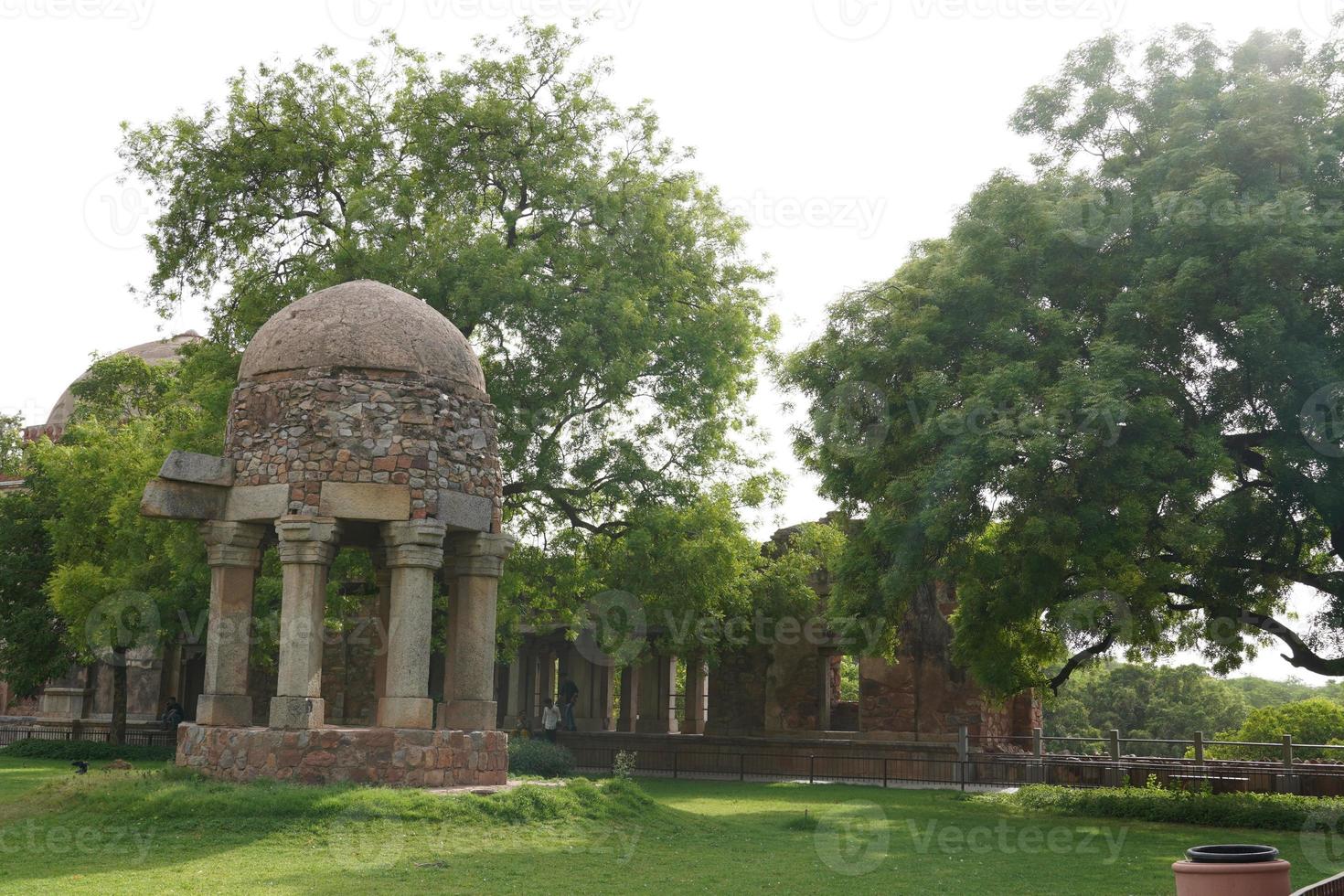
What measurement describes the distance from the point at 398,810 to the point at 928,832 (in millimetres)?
6904

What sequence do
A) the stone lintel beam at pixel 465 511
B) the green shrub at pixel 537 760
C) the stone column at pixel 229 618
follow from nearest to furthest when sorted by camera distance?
the stone lintel beam at pixel 465 511 < the stone column at pixel 229 618 < the green shrub at pixel 537 760

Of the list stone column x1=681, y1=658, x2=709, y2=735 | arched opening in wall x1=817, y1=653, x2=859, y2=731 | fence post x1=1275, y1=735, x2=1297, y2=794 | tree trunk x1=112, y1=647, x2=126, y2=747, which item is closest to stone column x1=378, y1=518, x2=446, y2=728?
fence post x1=1275, y1=735, x2=1297, y2=794

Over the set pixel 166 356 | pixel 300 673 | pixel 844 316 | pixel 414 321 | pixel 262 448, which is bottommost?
pixel 300 673

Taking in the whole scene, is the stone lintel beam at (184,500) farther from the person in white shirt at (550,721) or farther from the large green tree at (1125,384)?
the person in white shirt at (550,721)

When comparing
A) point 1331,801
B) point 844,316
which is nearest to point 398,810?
→ point 844,316

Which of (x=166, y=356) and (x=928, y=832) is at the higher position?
(x=166, y=356)

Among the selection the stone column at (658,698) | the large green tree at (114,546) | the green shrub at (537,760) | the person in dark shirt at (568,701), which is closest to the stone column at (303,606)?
the green shrub at (537,760)

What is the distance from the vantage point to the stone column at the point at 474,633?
1599cm

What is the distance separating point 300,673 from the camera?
14.5 meters

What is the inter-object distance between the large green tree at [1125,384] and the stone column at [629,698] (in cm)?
1218

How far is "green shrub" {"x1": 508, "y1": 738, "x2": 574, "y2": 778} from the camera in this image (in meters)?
20.7

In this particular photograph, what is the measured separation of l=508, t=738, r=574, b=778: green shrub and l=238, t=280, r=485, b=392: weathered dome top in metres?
7.33

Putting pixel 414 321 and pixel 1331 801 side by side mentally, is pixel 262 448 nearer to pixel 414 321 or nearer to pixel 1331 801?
pixel 414 321

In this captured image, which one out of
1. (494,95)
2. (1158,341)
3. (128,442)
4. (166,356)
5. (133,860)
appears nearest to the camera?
(133,860)
